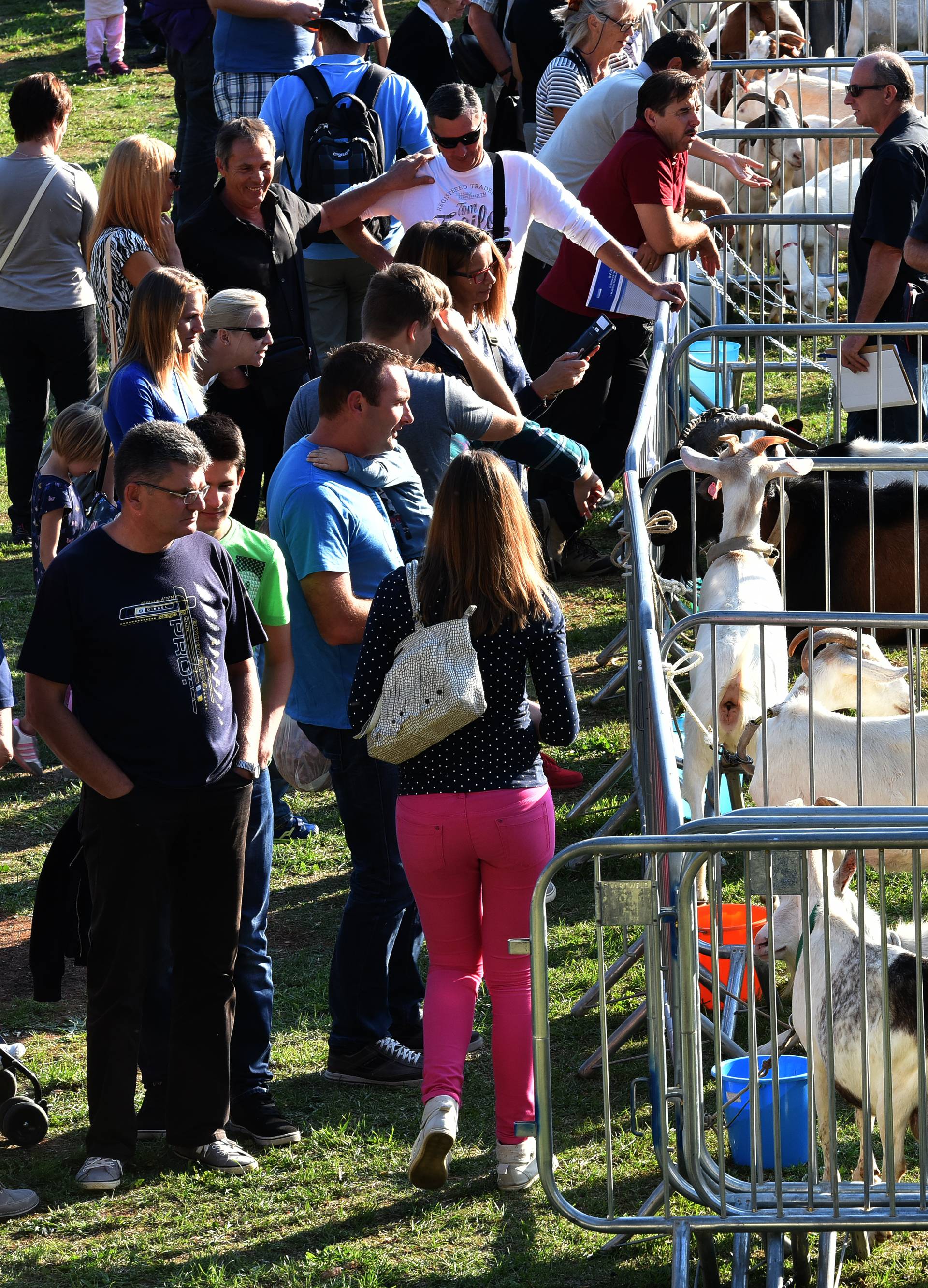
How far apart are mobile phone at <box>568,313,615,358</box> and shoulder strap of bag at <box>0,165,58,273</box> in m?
2.92

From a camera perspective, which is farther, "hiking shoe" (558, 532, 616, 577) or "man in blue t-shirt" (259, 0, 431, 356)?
"hiking shoe" (558, 532, 616, 577)

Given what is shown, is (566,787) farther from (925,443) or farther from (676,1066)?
(676,1066)

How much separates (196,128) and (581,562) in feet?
12.6

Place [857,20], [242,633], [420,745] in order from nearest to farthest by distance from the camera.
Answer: [420,745] → [242,633] → [857,20]

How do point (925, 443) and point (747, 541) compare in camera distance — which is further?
point (925, 443)

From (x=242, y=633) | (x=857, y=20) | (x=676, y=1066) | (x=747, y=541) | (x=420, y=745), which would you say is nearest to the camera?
(x=676, y=1066)

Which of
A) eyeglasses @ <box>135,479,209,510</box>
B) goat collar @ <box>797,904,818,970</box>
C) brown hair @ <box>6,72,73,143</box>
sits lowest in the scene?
goat collar @ <box>797,904,818,970</box>

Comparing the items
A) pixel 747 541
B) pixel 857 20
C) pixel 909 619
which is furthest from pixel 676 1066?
pixel 857 20

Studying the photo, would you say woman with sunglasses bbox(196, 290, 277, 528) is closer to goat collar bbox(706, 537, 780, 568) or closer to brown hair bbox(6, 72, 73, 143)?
goat collar bbox(706, 537, 780, 568)

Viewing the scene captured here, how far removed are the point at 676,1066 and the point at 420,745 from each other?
1.09m

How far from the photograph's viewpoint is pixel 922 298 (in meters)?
7.51

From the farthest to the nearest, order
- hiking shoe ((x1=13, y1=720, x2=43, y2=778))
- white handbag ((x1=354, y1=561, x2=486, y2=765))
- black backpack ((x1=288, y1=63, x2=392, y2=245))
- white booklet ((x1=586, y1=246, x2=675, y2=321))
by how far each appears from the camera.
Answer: white booklet ((x1=586, y1=246, x2=675, y2=321))
black backpack ((x1=288, y1=63, x2=392, y2=245))
hiking shoe ((x1=13, y1=720, x2=43, y2=778))
white handbag ((x1=354, y1=561, x2=486, y2=765))

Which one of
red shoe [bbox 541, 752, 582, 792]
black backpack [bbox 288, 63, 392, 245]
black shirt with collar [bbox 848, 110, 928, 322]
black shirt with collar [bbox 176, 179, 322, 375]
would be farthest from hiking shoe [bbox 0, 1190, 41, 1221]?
black shirt with collar [bbox 848, 110, 928, 322]

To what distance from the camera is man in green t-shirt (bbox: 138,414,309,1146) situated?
448cm
